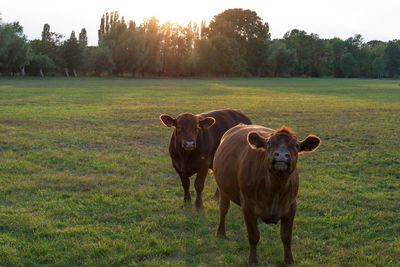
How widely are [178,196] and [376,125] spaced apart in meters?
11.6

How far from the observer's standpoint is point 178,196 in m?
7.22

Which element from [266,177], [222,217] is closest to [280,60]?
[222,217]

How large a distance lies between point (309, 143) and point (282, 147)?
46 centimetres

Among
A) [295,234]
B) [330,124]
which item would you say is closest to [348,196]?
[295,234]

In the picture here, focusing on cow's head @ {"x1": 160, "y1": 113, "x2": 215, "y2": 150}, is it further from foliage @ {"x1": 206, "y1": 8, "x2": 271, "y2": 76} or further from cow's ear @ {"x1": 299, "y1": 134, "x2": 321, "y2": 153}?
foliage @ {"x1": 206, "y1": 8, "x2": 271, "y2": 76}

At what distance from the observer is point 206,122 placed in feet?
21.8

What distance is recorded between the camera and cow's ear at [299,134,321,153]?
13.2 ft

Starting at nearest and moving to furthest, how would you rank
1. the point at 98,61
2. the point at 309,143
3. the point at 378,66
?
the point at 309,143 < the point at 98,61 < the point at 378,66

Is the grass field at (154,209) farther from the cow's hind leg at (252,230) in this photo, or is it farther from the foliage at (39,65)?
the foliage at (39,65)

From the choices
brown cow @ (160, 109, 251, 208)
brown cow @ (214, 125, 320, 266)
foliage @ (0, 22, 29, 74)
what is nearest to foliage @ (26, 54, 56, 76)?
foliage @ (0, 22, 29, 74)

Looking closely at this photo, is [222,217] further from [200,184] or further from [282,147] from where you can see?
[282,147]

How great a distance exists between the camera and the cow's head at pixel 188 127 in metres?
6.16

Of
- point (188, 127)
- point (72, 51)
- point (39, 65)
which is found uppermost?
point (72, 51)

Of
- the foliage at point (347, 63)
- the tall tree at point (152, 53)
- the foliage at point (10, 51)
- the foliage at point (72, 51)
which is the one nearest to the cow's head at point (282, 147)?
the foliage at point (10, 51)
